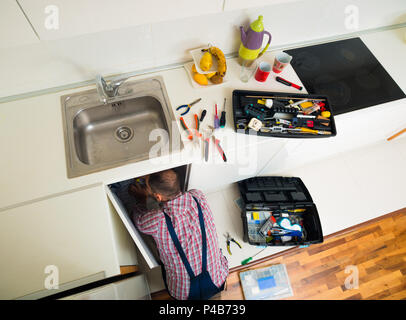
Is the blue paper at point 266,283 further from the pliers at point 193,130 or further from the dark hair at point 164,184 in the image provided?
the pliers at point 193,130

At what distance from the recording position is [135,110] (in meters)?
1.27

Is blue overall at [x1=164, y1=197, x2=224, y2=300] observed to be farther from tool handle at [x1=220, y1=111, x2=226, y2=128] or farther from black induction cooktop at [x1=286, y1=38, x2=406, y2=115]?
black induction cooktop at [x1=286, y1=38, x2=406, y2=115]

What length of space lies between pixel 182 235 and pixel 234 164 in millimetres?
482

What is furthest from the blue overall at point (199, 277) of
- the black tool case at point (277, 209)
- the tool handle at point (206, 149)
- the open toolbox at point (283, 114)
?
the open toolbox at point (283, 114)

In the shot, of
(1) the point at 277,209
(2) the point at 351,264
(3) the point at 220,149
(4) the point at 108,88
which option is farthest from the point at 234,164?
(2) the point at 351,264

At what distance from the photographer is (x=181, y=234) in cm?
106

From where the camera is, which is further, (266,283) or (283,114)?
(266,283)

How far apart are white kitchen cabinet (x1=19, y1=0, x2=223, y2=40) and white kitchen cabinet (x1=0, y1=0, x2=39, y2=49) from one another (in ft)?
0.09

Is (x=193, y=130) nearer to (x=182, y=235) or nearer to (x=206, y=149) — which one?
(x=206, y=149)

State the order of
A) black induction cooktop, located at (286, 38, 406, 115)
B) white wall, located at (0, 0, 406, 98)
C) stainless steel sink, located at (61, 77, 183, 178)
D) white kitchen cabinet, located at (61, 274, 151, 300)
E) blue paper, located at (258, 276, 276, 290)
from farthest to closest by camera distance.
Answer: blue paper, located at (258, 276, 276, 290)
black induction cooktop, located at (286, 38, 406, 115)
stainless steel sink, located at (61, 77, 183, 178)
white wall, located at (0, 0, 406, 98)
white kitchen cabinet, located at (61, 274, 151, 300)

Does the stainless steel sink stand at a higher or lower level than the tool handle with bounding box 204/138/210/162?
higher

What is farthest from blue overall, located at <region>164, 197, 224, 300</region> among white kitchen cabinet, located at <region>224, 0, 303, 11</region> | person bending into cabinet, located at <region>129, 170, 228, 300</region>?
white kitchen cabinet, located at <region>224, 0, 303, 11</region>

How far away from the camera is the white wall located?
102 cm
